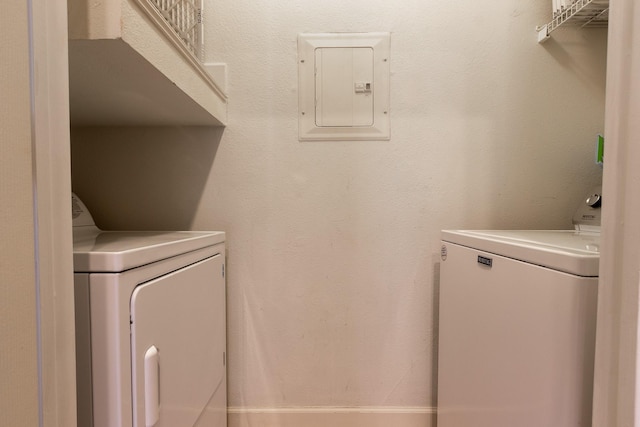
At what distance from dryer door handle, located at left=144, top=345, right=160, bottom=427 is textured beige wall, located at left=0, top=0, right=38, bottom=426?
0.22m

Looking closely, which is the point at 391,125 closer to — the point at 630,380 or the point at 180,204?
the point at 180,204

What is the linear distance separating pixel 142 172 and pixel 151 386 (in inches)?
33.9

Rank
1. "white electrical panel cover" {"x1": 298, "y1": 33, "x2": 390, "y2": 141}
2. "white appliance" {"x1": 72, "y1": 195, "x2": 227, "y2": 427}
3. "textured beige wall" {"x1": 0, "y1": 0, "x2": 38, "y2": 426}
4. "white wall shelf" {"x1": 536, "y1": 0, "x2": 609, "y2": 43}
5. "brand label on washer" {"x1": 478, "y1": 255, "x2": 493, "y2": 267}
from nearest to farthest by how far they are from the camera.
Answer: "textured beige wall" {"x1": 0, "y1": 0, "x2": 38, "y2": 426} < "white appliance" {"x1": 72, "y1": 195, "x2": 227, "y2": 427} < "brand label on washer" {"x1": 478, "y1": 255, "x2": 493, "y2": 267} < "white wall shelf" {"x1": 536, "y1": 0, "x2": 609, "y2": 43} < "white electrical panel cover" {"x1": 298, "y1": 33, "x2": 390, "y2": 141}

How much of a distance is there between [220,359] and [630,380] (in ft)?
3.32

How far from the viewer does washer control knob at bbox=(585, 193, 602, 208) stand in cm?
106

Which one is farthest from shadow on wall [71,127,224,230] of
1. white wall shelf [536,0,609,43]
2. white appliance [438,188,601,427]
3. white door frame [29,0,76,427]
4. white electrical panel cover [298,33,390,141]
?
white wall shelf [536,0,609,43]

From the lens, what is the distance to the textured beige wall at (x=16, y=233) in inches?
13.2

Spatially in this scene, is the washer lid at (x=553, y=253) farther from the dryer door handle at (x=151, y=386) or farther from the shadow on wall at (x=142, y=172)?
the shadow on wall at (x=142, y=172)

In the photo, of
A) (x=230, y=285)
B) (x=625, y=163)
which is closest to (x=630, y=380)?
(x=625, y=163)

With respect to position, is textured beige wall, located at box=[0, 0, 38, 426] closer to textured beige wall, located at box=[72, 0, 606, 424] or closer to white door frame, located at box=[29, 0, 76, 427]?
white door frame, located at box=[29, 0, 76, 427]

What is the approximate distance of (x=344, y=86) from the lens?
1210 millimetres

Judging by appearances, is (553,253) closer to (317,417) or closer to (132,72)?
(132,72)

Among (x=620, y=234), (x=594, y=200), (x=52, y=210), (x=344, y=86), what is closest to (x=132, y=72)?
(x=52, y=210)

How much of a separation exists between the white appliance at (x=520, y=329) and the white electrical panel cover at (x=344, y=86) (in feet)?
1.70
